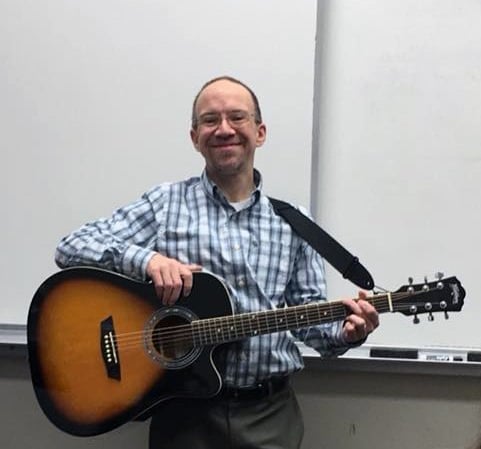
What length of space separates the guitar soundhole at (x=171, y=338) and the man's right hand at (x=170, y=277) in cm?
3

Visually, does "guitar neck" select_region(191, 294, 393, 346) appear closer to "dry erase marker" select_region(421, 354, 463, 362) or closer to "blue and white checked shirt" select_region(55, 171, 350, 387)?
"blue and white checked shirt" select_region(55, 171, 350, 387)

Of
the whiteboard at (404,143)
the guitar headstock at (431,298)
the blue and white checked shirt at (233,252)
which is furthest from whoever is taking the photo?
the whiteboard at (404,143)

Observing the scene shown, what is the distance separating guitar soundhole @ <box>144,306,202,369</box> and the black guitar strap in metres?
0.33

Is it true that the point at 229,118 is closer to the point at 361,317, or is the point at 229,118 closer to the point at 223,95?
the point at 223,95

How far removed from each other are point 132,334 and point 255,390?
30 centimetres

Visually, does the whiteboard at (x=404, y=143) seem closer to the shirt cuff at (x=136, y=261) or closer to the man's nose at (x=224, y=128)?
the man's nose at (x=224, y=128)

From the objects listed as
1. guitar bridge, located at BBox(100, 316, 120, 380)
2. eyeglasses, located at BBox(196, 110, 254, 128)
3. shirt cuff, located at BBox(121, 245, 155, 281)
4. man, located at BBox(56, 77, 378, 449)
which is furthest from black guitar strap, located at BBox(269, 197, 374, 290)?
guitar bridge, located at BBox(100, 316, 120, 380)

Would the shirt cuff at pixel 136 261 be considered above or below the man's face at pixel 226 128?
below

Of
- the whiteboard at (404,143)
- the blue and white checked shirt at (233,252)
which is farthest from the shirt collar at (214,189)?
the whiteboard at (404,143)

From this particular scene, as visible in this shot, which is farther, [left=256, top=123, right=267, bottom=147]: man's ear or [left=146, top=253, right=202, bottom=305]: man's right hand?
[left=256, top=123, right=267, bottom=147]: man's ear

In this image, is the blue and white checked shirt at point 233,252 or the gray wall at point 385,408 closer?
the blue and white checked shirt at point 233,252

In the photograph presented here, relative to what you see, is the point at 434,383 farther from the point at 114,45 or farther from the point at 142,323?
the point at 114,45

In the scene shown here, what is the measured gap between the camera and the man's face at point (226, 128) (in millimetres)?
1456

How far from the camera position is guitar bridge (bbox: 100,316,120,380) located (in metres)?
1.42
